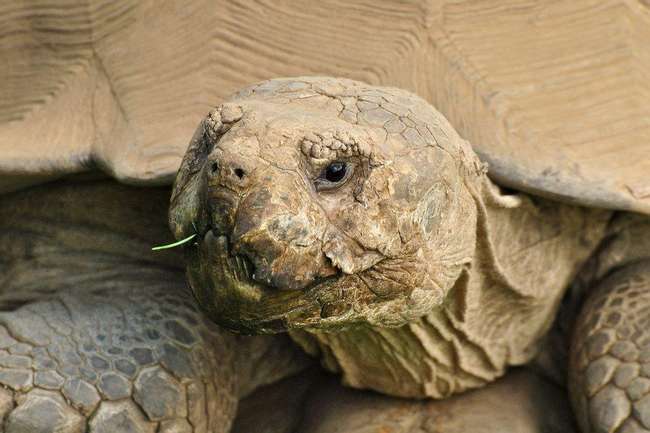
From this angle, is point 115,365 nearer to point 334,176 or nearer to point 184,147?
point 184,147

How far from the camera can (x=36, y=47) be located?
3061 mm

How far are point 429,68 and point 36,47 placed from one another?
127cm

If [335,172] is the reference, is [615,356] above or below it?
below

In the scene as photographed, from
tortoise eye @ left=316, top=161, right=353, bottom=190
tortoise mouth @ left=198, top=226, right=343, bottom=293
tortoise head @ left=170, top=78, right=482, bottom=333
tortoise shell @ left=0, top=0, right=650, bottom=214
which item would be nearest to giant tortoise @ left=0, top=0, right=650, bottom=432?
tortoise shell @ left=0, top=0, right=650, bottom=214

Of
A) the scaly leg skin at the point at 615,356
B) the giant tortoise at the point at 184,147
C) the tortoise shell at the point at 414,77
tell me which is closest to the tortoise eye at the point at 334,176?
the giant tortoise at the point at 184,147

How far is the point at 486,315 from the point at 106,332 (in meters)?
1.03

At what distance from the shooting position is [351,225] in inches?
74.5

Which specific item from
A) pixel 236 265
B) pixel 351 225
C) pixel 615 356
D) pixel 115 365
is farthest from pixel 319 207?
pixel 615 356

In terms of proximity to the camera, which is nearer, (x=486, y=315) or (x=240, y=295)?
(x=240, y=295)

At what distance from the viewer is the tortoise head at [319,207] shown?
1799 mm

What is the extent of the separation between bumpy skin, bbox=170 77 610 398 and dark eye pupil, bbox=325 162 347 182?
0.01m

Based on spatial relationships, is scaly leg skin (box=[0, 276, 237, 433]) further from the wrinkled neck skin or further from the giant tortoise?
the wrinkled neck skin

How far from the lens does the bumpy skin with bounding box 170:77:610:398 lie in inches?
71.2

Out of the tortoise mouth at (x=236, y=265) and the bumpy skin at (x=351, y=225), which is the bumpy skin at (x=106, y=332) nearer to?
the bumpy skin at (x=351, y=225)
